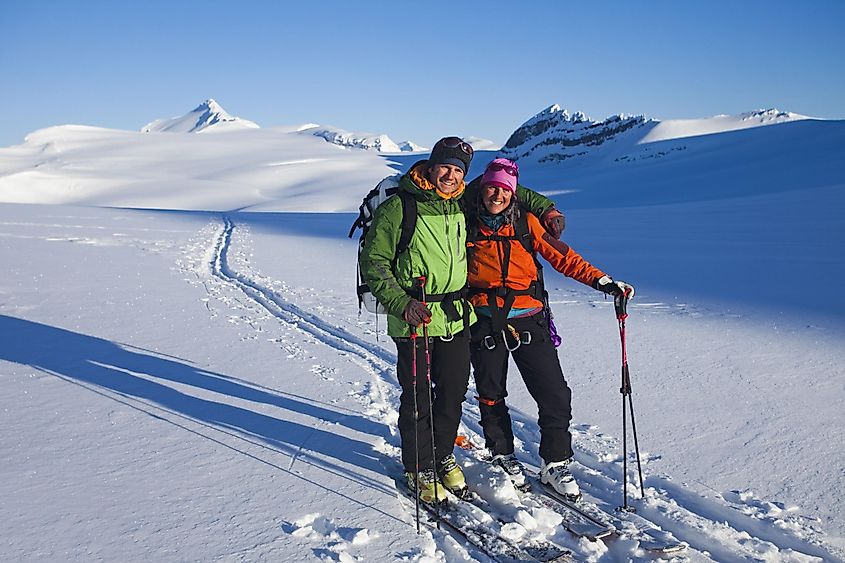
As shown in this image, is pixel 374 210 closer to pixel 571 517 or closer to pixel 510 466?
pixel 510 466

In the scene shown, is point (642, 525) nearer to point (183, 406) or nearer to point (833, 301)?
point (183, 406)

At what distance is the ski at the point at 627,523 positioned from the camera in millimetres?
3191

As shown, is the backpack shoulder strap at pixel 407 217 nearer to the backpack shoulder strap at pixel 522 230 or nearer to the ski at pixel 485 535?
the backpack shoulder strap at pixel 522 230

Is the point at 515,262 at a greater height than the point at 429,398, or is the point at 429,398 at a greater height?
the point at 515,262

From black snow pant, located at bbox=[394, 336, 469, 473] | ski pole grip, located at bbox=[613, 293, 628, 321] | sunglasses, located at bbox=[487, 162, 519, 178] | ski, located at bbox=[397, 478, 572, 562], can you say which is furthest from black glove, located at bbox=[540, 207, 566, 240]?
ski, located at bbox=[397, 478, 572, 562]

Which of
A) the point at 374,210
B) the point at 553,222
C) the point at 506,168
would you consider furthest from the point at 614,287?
the point at 374,210

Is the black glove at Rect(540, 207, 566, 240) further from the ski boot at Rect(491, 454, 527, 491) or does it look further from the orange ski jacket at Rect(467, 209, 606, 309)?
the ski boot at Rect(491, 454, 527, 491)

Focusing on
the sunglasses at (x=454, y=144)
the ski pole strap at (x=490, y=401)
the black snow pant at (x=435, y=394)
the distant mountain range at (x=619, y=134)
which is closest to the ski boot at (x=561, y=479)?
the ski pole strap at (x=490, y=401)

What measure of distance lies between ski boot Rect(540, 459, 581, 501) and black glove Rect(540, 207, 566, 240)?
126 centimetres

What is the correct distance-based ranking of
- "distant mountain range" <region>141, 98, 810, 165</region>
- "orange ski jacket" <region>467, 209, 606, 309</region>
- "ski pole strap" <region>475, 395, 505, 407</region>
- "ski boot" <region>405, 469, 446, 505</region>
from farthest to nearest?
"distant mountain range" <region>141, 98, 810, 165</region> < "ski pole strap" <region>475, 395, 505, 407</region> < "orange ski jacket" <region>467, 209, 606, 309</region> < "ski boot" <region>405, 469, 446, 505</region>

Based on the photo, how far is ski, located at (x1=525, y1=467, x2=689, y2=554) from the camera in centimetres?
319

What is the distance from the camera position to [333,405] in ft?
16.9

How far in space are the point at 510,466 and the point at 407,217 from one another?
5.29 feet

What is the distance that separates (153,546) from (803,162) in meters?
35.0
